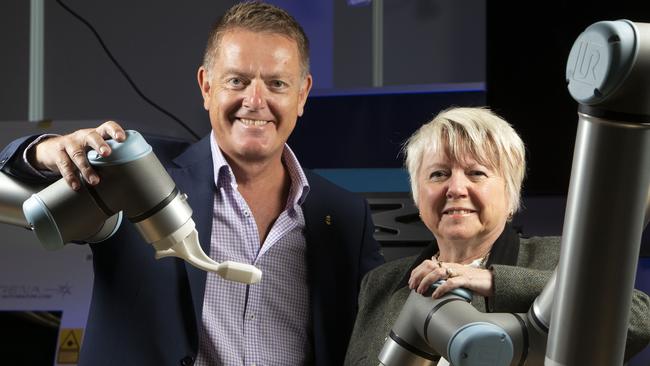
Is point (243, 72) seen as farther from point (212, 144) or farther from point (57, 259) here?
point (57, 259)

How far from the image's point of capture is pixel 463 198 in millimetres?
1291

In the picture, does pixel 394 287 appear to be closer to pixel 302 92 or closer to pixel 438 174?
pixel 438 174

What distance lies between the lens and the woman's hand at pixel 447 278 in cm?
49

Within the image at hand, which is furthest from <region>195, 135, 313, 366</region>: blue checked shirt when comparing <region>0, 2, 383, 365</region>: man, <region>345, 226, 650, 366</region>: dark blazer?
<region>345, 226, 650, 366</region>: dark blazer

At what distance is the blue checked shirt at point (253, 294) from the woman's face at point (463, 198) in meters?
0.27

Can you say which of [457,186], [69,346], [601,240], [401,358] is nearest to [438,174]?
[457,186]

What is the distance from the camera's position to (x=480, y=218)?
1.31 metres

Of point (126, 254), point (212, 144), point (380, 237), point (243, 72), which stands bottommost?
point (380, 237)

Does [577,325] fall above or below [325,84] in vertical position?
above

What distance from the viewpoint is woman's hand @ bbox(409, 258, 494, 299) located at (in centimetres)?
49

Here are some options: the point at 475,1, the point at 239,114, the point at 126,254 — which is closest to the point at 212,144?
the point at 239,114

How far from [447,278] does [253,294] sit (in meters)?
0.93

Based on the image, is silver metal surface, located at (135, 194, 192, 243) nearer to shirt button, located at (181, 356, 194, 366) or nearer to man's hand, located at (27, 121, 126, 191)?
man's hand, located at (27, 121, 126, 191)

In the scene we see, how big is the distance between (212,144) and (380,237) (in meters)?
0.74
